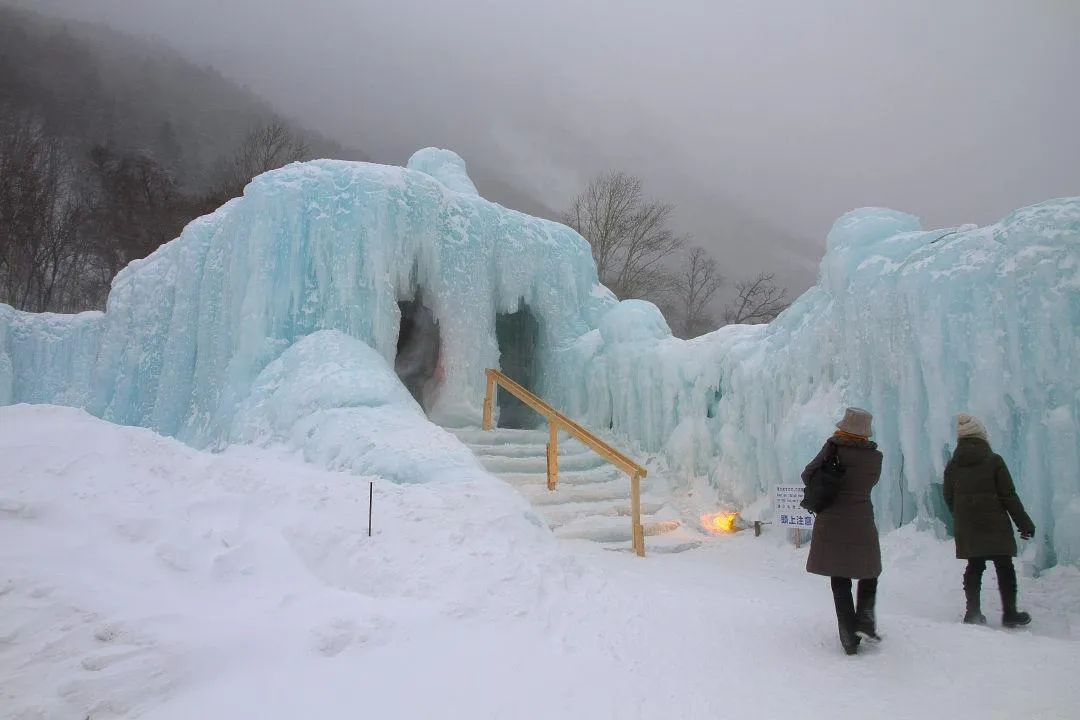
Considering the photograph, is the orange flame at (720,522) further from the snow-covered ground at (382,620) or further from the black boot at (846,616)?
the black boot at (846,616)

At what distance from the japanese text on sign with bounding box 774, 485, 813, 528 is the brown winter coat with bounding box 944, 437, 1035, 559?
7.90ft

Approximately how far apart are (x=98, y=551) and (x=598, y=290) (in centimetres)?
1107

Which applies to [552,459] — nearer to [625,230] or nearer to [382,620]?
[382,620]

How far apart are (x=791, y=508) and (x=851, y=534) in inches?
135

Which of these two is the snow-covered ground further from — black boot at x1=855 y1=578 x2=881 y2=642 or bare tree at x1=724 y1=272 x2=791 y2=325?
bare tree at x1=724 y1=272 x2=791 y2=325

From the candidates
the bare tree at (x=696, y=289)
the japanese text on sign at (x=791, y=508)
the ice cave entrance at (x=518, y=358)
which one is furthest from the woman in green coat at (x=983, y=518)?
the bare tree at (x=696, y=289)

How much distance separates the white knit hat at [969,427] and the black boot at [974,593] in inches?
31.7

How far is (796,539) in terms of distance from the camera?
6.87m

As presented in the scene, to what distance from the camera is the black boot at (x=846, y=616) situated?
10.5ft

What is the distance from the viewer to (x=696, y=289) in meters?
32.2

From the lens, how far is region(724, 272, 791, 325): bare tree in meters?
29.8

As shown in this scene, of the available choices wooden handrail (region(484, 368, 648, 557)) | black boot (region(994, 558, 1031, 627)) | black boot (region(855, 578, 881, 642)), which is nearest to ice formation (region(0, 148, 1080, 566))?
wooden handrail (region(484, 368, 648, 557))

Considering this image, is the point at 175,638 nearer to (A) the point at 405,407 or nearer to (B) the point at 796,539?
(A) the point at 405,407

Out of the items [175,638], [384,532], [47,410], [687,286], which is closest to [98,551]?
[175,638]
